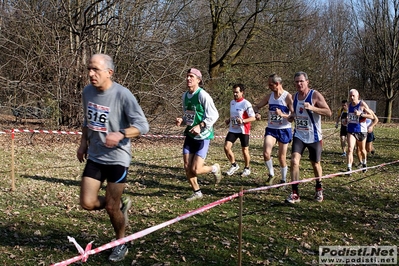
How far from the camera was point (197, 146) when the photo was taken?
661cm

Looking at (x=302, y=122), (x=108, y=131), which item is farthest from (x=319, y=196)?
(x=108, y=131)

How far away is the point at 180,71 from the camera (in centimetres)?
1647

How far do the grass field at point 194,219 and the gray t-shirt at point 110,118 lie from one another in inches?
43.0

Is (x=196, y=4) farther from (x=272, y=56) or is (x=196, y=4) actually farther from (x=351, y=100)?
(x=351, y=100)

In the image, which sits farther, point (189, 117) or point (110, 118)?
point (189, 117)

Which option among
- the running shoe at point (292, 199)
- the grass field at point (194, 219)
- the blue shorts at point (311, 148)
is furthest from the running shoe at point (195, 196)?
the blue shorts at point (311, 148)

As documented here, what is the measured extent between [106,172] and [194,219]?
195 cm

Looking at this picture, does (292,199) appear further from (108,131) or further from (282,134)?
(108,131)

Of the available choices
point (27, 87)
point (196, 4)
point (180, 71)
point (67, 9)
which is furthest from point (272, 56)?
point (27, 87)

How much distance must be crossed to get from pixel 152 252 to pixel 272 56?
789 inches

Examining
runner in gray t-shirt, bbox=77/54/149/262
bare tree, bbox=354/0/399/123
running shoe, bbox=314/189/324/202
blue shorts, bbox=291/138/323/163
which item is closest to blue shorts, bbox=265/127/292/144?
blue shorts, bbox=291/138/323/163

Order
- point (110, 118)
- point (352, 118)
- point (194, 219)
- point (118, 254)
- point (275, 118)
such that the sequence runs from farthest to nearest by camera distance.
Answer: point (352, 118)
point (275, 118)
point (194, 219)
point (118, 254)
point (110, 118)

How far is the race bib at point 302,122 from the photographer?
663 cm

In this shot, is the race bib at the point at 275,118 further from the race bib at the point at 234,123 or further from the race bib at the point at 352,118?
the race bib at the point at 352,118
